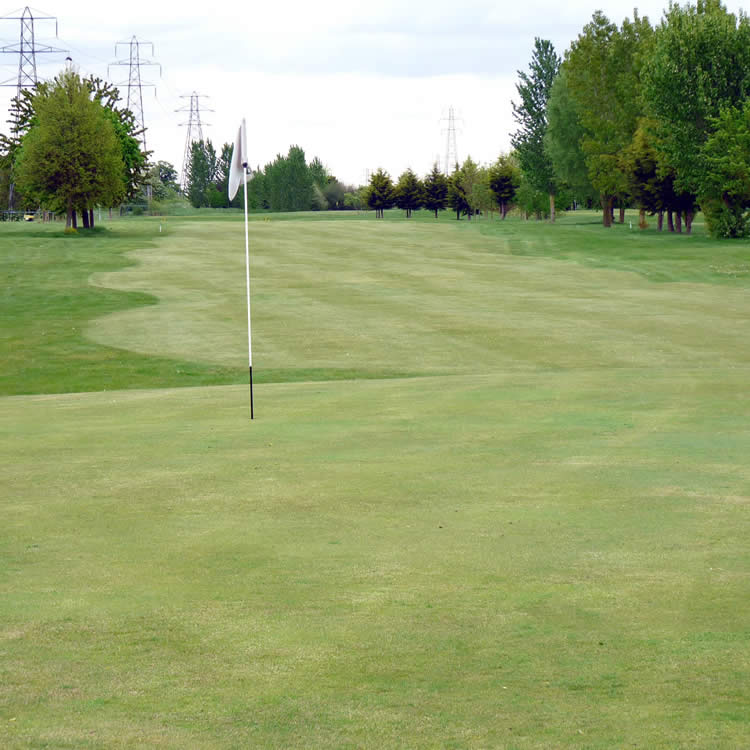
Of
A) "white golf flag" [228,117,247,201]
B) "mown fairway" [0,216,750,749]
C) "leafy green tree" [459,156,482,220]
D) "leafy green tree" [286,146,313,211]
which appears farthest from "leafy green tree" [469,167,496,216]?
"white golf flag" [228,117,247,201]

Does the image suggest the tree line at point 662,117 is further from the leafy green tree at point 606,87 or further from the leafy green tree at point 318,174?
the leafy green tree at point 318,174

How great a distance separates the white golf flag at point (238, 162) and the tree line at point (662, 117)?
186ft

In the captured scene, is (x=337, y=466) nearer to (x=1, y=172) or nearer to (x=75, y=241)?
(x=75, y=241)

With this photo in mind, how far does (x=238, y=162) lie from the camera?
704 inches

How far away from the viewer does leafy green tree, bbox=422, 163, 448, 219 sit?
5659 inches

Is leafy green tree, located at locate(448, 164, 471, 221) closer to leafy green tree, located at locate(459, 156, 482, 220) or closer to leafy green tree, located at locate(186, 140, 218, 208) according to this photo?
leafy green tree, located at locate(459, 156, 482, 220)

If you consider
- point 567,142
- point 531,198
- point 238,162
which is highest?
point 567,142

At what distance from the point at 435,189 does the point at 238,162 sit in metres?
129

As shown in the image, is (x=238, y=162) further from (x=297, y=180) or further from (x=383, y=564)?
(x=297, y=180)

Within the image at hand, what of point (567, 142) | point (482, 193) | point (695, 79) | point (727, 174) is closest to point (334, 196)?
point (482, 193)

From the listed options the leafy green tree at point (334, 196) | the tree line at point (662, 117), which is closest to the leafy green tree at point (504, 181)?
the tree line at point (662, 117)

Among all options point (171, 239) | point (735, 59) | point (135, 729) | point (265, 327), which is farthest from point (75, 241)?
point (135, 729)

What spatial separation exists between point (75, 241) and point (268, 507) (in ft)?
218

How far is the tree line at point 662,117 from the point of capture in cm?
7331
